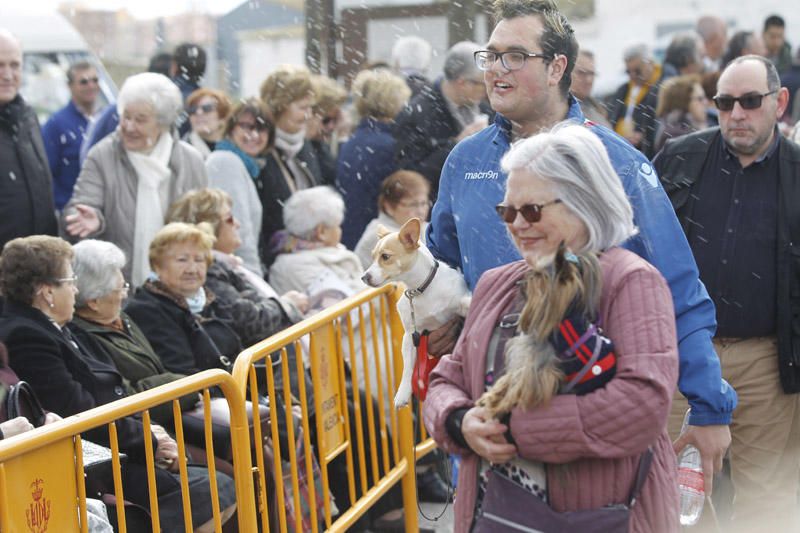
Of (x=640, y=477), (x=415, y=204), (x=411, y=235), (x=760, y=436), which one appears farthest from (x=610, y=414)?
(x=415, y=204)

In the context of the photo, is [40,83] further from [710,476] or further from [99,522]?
[710,476]

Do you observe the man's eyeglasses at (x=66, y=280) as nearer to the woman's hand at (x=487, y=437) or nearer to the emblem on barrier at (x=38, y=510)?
the emblem on barrier at (x=38, y=510)

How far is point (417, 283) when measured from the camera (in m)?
4.43

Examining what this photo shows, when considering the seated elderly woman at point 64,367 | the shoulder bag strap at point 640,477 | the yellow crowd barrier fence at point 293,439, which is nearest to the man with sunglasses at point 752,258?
the yellow crowd barrier fence at point 293,439

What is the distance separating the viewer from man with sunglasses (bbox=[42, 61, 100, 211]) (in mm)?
8859

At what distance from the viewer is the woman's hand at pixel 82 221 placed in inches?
277

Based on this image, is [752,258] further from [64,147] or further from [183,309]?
[64,147]

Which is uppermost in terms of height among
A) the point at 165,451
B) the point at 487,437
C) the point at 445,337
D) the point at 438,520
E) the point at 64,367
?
the point at 487,437

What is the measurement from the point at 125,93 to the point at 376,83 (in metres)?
2.31

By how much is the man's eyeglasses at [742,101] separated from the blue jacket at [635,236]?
211 cm

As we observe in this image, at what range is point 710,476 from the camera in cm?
393

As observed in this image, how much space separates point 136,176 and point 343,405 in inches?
84.0

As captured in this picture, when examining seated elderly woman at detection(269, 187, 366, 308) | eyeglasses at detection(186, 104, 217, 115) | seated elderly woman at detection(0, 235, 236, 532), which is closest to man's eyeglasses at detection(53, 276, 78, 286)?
seated elderly woman at detection(0, 235, 236, 532)

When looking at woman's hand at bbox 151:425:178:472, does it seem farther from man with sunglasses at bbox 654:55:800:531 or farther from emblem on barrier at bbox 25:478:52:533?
man with sunglasses at bbox 654:55:800:531
